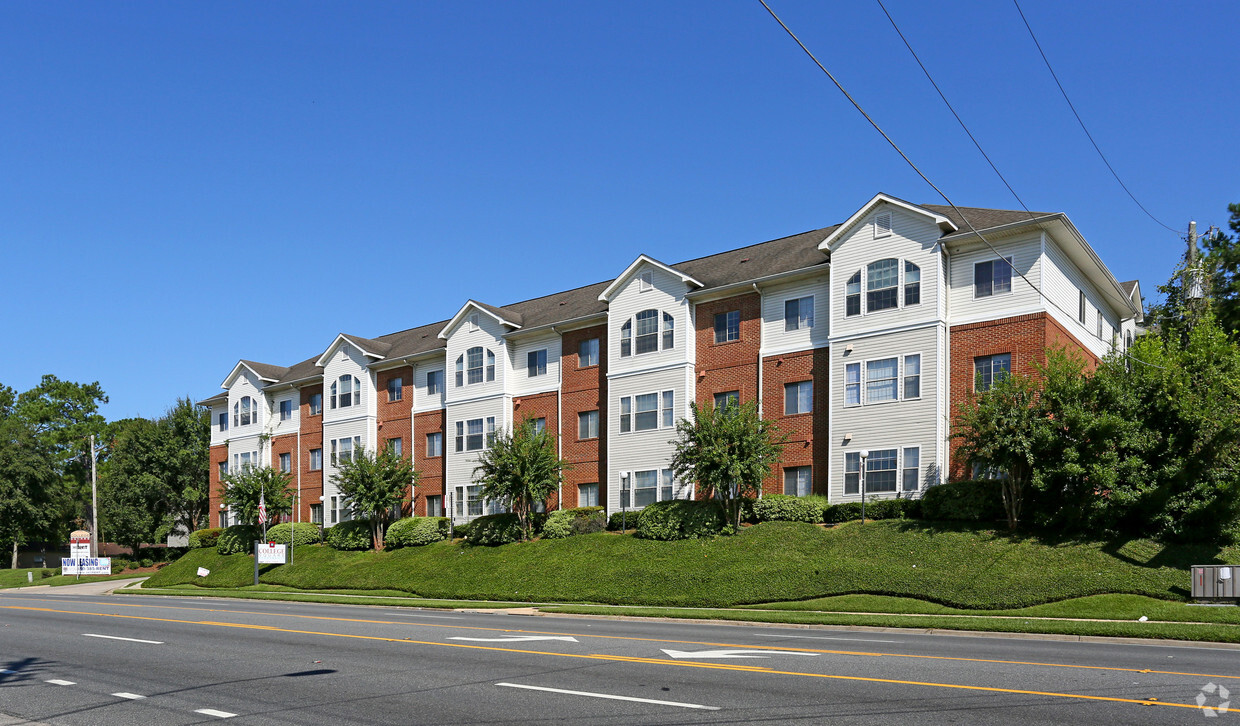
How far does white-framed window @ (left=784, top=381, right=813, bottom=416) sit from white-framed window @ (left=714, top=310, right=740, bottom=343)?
317 centimetres

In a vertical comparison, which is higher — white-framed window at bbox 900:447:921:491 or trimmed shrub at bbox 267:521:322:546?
white-framed window at bbox 900:447:921:491

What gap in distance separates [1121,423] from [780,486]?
1283cm

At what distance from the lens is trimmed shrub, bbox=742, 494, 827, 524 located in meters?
33.1

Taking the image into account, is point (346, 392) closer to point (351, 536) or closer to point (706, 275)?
point (351, 536)

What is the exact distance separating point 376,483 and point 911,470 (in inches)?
982

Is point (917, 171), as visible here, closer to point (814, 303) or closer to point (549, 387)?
point (814, 303)

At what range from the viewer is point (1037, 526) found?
90.7 feet

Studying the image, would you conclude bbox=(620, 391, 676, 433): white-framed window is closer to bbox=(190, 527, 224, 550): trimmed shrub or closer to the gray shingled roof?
the gray shingled roof

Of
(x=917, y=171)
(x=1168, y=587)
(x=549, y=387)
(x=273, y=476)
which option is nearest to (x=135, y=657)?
(x=917, y=171)

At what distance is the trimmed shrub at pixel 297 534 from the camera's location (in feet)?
170

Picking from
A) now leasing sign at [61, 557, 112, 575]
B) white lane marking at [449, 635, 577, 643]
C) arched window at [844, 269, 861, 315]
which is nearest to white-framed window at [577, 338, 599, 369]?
arched window at [844, 269, 861, 315]

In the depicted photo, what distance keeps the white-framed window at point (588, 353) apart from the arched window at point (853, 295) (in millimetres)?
12371

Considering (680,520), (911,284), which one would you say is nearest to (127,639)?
(680,520)

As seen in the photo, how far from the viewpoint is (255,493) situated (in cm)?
5241
